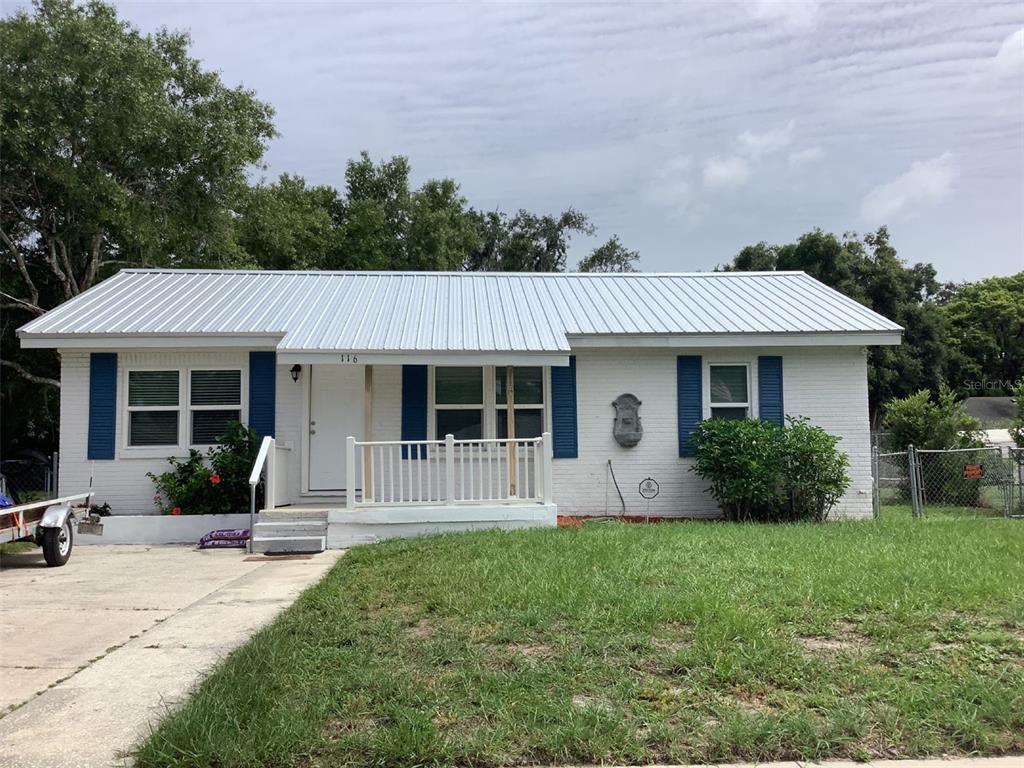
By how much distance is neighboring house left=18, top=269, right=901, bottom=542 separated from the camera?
10781 mm

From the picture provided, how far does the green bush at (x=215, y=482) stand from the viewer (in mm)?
10438

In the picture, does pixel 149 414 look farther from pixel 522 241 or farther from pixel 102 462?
pixel 522 241

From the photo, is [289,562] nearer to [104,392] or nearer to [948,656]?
[104,392]

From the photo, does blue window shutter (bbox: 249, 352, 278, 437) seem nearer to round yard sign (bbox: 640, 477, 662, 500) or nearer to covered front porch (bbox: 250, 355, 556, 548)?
covered front porch (bbox: 250, 355, 556, 548)

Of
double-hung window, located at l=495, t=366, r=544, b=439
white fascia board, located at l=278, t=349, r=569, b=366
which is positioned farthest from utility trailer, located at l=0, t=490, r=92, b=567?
double-hung window, located at l=495, t=366, r=544, b=439

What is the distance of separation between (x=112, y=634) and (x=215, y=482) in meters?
4.85

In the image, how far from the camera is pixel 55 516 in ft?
28.1

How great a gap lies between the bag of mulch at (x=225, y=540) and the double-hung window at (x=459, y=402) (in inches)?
126

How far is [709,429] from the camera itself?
36.0 ft

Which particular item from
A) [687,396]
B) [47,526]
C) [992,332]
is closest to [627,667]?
[47,526]

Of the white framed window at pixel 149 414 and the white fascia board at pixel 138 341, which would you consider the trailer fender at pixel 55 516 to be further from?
the white fascia board at pixel 138 341

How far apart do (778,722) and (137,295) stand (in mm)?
12021

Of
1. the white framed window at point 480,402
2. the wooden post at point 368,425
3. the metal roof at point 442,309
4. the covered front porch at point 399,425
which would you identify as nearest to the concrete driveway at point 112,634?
the wooden post at point 368,425

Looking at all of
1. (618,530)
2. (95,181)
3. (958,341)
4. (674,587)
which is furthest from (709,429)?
(958,341)
